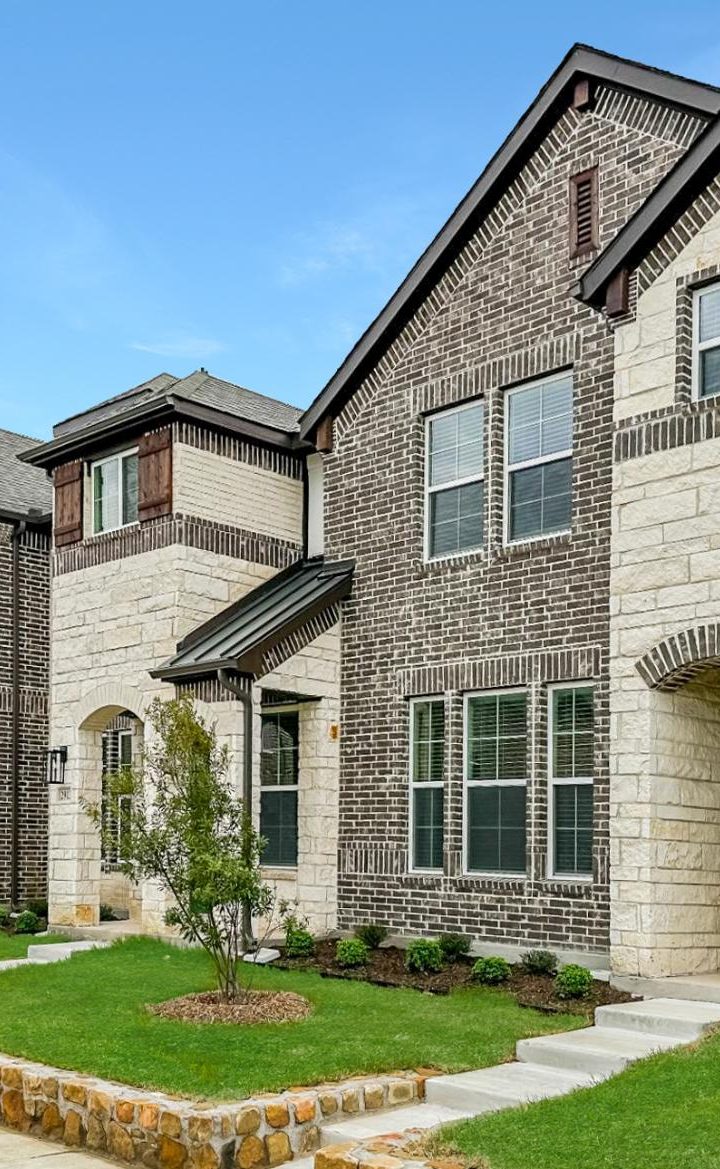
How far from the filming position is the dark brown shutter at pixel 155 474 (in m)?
17.2

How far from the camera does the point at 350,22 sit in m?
13.5

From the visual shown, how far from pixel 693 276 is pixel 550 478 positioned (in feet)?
9.10

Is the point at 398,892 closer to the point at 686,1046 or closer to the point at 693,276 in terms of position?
the point at 686,1046

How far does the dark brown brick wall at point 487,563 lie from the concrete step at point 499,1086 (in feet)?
12.4

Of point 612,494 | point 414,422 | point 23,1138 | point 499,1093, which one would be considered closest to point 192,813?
point 23,1138

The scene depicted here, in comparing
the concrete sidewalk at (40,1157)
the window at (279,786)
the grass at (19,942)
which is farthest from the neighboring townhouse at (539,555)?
the concrete sidewalk at (40,1157)

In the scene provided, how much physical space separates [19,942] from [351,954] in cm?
564

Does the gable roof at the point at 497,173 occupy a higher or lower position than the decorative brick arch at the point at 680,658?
higher

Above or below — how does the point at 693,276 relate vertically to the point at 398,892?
above

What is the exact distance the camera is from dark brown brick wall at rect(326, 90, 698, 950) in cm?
1362

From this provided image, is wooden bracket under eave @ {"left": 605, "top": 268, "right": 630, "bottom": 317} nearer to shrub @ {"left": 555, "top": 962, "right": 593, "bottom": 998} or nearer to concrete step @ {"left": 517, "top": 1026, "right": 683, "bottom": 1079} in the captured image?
shrub @ {"left": 555, "top": 962, "right": 593, "bottom": 998}

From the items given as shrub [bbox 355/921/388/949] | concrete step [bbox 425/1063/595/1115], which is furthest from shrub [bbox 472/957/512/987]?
concrete step [bbox 425/1063/595/1115]

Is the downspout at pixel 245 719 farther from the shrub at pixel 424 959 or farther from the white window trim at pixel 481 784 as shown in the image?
the shrub at pixel 424 959

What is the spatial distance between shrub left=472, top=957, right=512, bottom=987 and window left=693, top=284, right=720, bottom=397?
5655 mm
